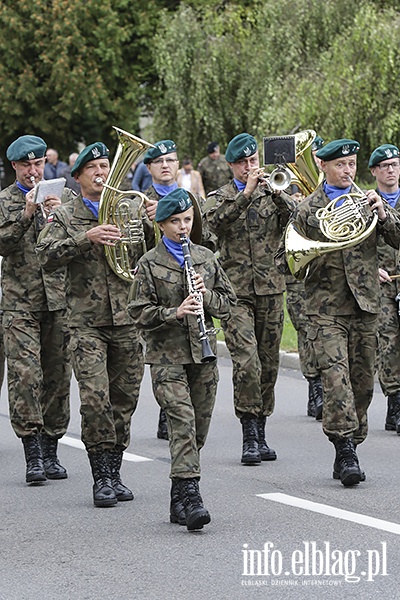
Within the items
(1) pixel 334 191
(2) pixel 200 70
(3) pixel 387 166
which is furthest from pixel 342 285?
(2) pixel 200 70

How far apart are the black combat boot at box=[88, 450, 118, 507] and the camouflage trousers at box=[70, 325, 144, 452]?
57 millimetres

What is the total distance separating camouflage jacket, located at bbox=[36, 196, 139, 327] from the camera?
8.78 meters

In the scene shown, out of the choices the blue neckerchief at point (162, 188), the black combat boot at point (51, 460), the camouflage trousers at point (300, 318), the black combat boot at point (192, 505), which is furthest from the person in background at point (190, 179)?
the black combat boot at point (192, 505)

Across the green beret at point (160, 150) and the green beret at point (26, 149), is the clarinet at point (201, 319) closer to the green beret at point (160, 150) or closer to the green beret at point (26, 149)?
the green beret at point (26, 149)

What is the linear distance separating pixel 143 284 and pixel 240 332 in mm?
2028

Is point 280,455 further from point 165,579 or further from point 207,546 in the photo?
point 165,579

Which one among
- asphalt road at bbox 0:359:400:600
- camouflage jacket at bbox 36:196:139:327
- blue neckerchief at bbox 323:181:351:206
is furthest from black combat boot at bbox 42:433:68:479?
blue neckerchief at bbox 323:181:351:206

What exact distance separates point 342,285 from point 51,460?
222 cm

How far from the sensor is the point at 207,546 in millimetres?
7461

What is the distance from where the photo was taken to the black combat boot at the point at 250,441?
989 cm

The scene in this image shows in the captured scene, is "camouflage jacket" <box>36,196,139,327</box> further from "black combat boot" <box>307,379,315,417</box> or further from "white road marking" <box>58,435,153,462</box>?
"black combat boot" <box>307,379,315,417</box>

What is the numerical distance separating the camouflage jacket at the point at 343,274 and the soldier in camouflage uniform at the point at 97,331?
1.18 m

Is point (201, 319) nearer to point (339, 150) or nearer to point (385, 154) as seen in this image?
point (339, 150)

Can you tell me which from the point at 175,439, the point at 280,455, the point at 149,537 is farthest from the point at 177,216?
the point at 280,455
